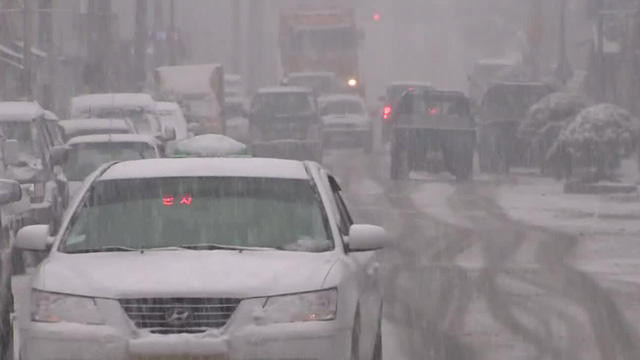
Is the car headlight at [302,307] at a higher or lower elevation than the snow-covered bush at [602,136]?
higher

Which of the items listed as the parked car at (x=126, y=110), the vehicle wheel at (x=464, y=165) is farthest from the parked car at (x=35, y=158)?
the vehicle wheel at (x=464, y=165)

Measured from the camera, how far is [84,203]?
360 inches

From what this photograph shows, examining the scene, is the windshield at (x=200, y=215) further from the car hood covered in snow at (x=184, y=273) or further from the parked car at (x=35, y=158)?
the parked car at (x=35, y=158)

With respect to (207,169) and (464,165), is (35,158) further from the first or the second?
(464,165)

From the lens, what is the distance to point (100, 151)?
68.4 feet

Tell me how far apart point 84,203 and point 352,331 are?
71.6 inches

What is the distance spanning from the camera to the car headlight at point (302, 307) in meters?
7.92

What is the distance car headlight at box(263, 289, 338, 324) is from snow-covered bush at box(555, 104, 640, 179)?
72.4 ft

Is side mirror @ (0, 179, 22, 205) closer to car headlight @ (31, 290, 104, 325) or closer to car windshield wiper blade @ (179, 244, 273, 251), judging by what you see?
car windshield wiper blade @ (179, 244, 273, 251)

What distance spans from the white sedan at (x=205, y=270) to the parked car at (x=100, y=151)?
439 inches

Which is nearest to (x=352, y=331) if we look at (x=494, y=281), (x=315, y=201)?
(x=315, y=201)

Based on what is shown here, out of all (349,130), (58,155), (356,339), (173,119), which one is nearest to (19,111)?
(58,155)

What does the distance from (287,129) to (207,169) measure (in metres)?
28.3

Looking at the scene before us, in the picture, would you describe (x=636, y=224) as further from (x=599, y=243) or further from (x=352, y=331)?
(x=352, y=331)
